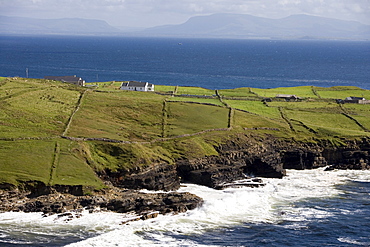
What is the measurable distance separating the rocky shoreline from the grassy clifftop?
2.05 metres

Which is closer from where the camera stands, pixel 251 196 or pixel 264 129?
pixel 251 196

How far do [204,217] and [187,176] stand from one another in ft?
59.0

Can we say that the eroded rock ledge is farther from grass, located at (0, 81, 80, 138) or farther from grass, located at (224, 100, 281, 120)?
grass, located at (224, 100, 281, 120)

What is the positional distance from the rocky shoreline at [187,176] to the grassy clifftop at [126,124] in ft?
6.72

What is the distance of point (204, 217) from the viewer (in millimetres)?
80625

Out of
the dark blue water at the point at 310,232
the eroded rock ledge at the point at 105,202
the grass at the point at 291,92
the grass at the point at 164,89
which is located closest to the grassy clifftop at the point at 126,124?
the grass at the point at 164,89

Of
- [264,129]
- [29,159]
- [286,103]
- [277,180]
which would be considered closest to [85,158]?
[29,159]

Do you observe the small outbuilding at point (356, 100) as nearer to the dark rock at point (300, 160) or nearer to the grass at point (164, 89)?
the dark rock at point (300, 160)

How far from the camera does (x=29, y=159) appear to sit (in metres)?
88.1

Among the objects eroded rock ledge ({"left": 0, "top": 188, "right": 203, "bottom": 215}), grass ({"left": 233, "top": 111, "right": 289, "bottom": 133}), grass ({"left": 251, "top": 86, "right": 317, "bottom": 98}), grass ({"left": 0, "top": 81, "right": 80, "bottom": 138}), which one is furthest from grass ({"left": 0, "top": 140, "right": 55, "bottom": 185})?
grass ({"left": 251, "top": 86, "right": 317, "bottom": 98})

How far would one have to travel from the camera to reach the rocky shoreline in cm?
7938

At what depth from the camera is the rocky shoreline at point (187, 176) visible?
260ft

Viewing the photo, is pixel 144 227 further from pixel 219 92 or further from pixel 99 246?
pixel 219 92

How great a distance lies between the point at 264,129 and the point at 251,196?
104ft
